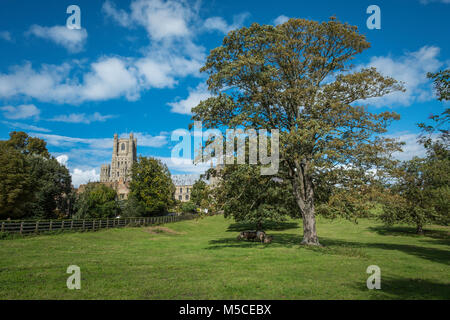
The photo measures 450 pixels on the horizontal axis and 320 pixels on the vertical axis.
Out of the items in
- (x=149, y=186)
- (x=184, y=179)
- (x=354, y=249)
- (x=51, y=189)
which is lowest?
(x=354, y=249)

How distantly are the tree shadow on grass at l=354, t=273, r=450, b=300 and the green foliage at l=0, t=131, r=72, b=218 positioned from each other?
39.2m

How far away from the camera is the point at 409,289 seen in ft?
30.4

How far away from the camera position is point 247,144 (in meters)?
18.5

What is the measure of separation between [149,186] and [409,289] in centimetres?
5363

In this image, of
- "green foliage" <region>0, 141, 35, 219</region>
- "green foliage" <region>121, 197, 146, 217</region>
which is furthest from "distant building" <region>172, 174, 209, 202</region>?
"green foliage" <region>0, 141, 35, 219</region>

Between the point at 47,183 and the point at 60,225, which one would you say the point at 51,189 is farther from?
the point at 60,225

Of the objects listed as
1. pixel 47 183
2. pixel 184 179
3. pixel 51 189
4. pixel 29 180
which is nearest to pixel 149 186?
pixel 51 189

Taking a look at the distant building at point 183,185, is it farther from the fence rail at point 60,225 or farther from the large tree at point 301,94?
the large tree at point 301,94

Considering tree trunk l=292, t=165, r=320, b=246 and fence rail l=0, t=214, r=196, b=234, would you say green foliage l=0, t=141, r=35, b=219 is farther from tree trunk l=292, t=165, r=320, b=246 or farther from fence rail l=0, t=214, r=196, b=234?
tree trunk l=292, t=165, r=320, b=246

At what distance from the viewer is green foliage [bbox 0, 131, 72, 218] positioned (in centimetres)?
3356

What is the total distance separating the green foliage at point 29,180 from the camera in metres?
33.6

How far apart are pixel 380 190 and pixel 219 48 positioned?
50.5 ft
